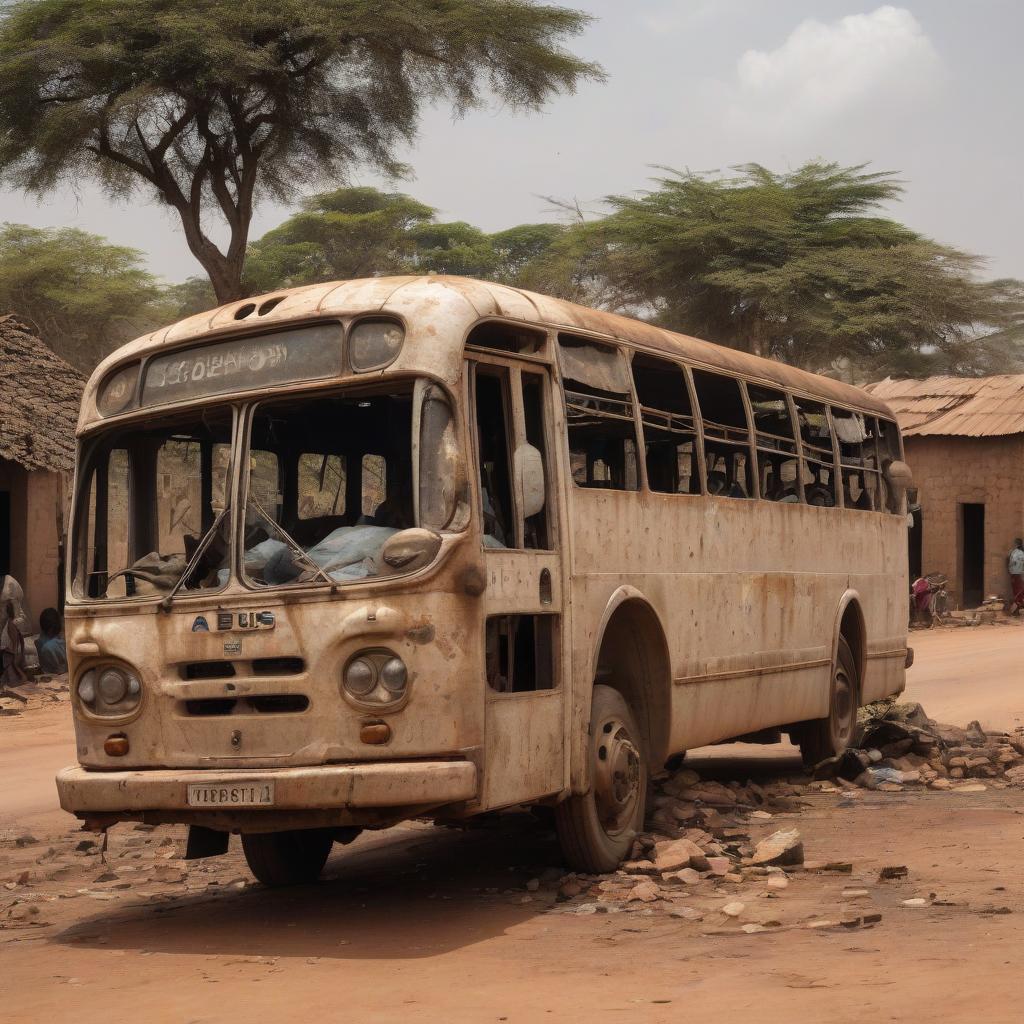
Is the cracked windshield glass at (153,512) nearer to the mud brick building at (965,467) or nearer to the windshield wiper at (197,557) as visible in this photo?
the windshield wiper at (197,557)

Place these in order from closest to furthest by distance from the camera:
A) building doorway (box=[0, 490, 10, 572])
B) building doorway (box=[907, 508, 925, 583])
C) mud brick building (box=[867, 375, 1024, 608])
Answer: building doorway (box=[0, 490, 10, 572]), mud brick building (box=[867, 375, 1024, 608]), building doorway (box=[907, 508, 925, 583])

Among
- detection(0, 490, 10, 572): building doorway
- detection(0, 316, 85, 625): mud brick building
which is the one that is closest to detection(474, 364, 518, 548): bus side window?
detection(0, 316, 85, 625): mud brick building

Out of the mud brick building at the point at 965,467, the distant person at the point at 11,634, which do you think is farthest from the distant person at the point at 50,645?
the mud brick building at the point at 965,467

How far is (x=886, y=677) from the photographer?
42.2 feet

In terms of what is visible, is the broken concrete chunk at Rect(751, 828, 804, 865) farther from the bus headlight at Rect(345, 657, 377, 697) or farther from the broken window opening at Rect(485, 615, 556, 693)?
the bus headlight at Rect(345, 657, 377, 697)

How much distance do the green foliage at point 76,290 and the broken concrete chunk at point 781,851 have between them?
128ft

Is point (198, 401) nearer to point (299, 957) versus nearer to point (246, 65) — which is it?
point (299, 957)

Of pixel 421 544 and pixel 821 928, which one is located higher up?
pixel 421 544

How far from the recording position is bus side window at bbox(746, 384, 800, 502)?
10.1 meters

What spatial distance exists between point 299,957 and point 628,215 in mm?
32852

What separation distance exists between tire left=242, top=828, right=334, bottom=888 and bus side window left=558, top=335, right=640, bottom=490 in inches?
85.6

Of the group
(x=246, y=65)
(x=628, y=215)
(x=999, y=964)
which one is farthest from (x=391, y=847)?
(x=628, y=215)

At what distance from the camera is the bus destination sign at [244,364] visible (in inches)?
271

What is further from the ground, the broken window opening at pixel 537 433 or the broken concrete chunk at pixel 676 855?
the broken window opening at pixel 537 433
